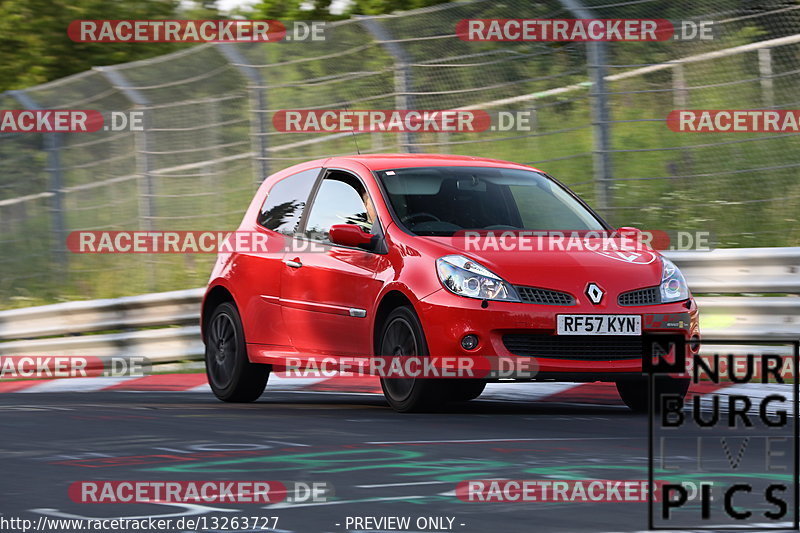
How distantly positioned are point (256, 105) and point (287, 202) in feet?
14.8

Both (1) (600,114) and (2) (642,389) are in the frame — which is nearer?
(2) (642,389)

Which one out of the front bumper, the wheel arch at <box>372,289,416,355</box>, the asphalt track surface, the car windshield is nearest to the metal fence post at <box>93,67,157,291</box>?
the asphalt track surface

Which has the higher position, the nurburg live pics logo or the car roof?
the car roof

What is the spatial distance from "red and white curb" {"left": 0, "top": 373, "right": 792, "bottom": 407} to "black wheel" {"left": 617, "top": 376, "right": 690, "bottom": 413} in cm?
42

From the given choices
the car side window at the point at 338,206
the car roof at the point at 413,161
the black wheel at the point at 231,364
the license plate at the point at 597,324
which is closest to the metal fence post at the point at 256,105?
the black wheel at the point at 231,364

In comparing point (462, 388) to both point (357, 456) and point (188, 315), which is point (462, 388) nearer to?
point (357, 456)

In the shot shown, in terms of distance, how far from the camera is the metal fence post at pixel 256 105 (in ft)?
51.2

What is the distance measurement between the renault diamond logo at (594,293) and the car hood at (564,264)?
0.03m

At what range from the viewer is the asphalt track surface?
20.2 ft

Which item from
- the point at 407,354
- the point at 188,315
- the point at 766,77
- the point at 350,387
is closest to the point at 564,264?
the point at 407,354

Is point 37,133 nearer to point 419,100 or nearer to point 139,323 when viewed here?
point 139,323

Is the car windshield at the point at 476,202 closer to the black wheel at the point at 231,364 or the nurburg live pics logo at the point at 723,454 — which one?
the nurburg live pics logo at the point at 723,454

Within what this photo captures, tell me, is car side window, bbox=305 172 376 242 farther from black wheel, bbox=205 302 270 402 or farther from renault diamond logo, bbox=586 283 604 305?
renault diamond logo, bbox=586 283 604 305

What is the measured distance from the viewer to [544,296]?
9.47 m
